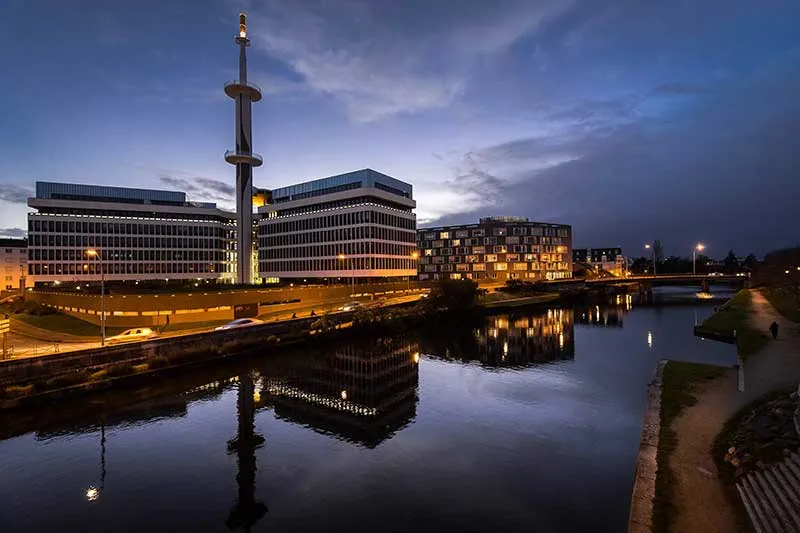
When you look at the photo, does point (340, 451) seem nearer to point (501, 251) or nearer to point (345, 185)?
point (345, 185)

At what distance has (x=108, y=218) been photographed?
11519 cm

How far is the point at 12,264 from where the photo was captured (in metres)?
136

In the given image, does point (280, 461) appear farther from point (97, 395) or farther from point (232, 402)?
point (97, 395)

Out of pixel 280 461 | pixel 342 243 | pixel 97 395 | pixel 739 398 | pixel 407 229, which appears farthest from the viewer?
pixel 407 229

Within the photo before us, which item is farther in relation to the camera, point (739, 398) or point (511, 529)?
point (739, 398)

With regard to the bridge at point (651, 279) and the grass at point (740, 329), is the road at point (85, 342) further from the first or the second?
the bridge at point (651, 279)

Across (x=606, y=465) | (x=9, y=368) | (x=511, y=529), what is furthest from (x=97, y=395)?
(x=606, y=465)

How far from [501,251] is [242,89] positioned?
106m

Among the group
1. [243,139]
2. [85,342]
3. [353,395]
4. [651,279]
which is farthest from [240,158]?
[651,279]

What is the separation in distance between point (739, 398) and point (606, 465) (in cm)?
1107

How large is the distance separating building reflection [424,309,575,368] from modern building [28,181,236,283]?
86950mm

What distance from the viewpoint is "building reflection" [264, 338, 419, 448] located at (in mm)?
29062

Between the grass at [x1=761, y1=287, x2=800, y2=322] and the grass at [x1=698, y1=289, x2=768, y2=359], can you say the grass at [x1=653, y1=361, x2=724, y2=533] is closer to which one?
the grass at [x1=698, y1=289, x2=768, y2=359]

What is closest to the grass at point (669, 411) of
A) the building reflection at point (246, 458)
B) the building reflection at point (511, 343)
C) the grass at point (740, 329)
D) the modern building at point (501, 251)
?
the grass at point (740, 329)
